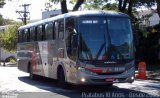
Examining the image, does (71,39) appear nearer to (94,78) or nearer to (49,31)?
(94,78)

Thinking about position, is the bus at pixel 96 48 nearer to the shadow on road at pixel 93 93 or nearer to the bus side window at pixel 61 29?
the bus side window at pixel 61 29

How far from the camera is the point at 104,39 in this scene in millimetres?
16891

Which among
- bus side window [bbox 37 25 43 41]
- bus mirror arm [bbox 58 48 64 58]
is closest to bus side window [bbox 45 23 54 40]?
bus side window [bbox 37 25 43 41]

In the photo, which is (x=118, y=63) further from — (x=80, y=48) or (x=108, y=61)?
(x=80, y=48)

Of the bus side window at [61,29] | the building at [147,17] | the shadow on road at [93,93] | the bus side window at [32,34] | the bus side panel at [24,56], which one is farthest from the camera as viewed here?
the building at [147,17]

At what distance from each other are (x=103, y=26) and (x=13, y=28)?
5000cm

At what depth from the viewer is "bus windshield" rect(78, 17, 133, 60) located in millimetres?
16734

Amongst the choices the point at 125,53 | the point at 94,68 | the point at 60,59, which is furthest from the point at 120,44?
the point at 60,59

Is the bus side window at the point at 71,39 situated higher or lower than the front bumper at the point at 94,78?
higher

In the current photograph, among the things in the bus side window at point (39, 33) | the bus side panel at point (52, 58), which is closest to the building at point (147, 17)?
the bus side window at point (39, 33)

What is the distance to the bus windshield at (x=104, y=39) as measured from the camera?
1673cm

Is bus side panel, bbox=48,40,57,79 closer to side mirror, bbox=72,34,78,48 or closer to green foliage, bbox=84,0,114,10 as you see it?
side mirror, bbox=72,34,78,48

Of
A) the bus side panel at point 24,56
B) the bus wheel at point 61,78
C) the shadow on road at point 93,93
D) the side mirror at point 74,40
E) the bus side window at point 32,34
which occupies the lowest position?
the shadow on road at point 93,93

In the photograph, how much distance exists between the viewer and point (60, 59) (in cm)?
1891
